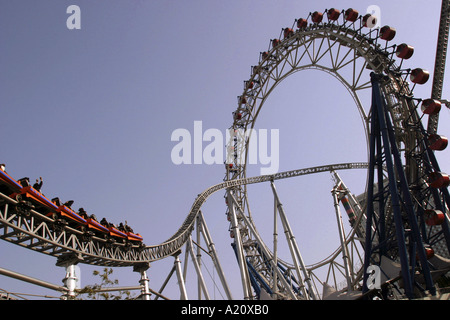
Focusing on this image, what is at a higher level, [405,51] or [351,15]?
[351,15]

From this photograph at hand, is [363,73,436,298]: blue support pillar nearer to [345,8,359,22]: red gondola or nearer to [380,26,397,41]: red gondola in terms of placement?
[380,26,397,41]: red gondola

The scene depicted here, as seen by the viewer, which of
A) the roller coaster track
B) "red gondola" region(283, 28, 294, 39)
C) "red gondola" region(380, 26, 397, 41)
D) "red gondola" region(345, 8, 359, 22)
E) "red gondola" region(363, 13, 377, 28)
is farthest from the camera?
"red gondola" region(283, 28, 294, 39)

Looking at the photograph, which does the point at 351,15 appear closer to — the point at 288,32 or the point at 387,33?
the point at 387,33

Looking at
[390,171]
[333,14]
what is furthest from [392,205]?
[333,14]

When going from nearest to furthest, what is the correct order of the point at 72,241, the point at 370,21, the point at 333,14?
the point at 72,241 < the point at 370,21 < the point at 333,14

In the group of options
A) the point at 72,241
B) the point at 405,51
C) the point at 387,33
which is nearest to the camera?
the point at 72,241

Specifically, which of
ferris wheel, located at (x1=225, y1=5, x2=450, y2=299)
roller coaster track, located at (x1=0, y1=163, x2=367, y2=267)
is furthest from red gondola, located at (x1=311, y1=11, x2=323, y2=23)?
roller coaster track, located at (x1=0, y1=163, x2=367, y2=267)

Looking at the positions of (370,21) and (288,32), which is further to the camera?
(288,32)

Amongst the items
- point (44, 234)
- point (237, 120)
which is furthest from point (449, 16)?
point (44, 234)

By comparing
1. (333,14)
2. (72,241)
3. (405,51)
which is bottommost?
(72,241)

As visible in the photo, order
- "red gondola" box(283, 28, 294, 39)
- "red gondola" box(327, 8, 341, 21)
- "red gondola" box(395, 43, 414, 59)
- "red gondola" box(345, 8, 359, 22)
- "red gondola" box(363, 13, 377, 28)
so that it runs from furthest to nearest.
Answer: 1. "red gondola" box(283, 28, 294, 39)
2. "red gondola" box(327, 8, 341, 21)
3. "red gondola" box(345, 8, 359, 22)
4. "red gondola" box(363, 13, 377, 28)
5. "red gondola" box(395, 43, 414, 59)
